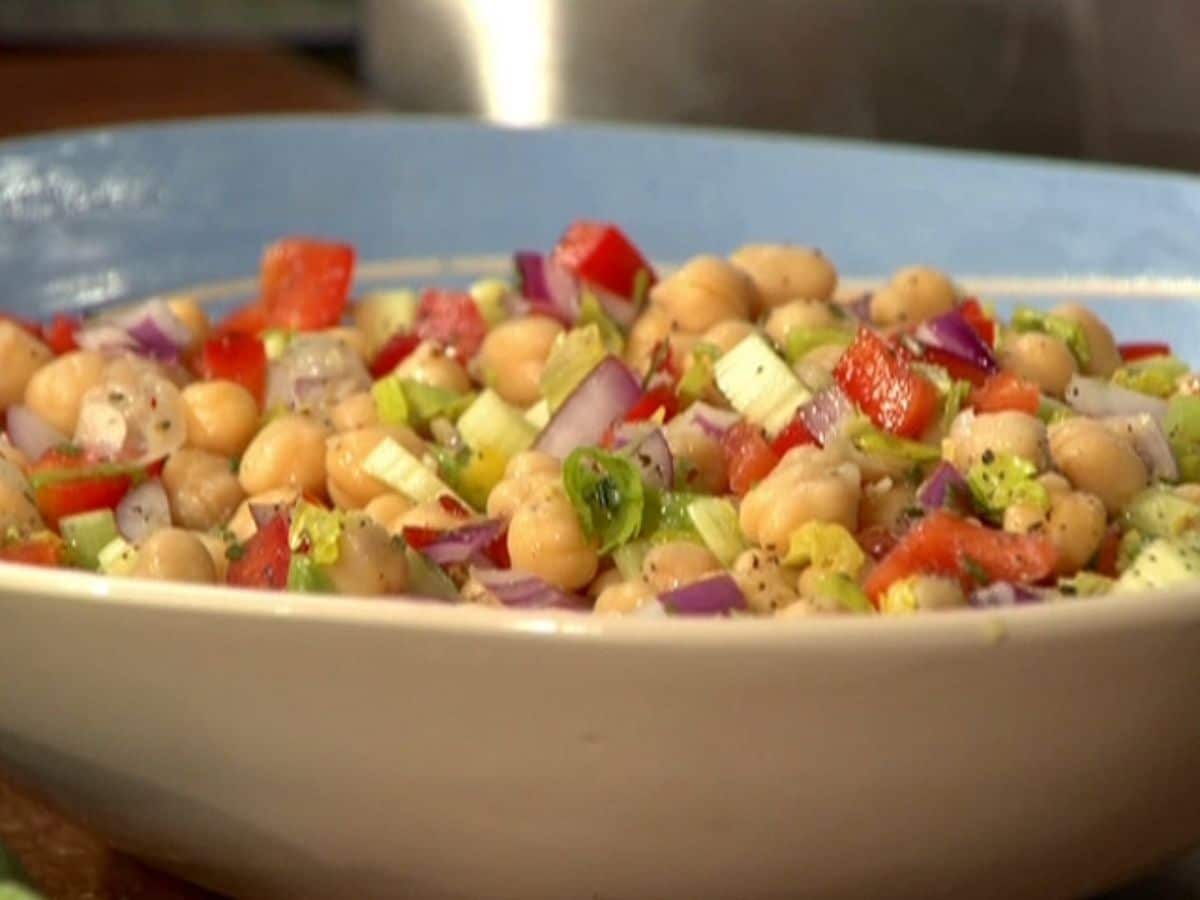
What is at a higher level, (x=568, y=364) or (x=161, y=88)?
(x=568, y=364)

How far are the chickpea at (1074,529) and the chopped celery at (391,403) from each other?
15.0 inches

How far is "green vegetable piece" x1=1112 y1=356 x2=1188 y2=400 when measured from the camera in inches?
43.2

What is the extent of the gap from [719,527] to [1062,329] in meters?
0.32

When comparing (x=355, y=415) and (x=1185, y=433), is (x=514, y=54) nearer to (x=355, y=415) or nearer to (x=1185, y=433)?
(x=355, y=415)

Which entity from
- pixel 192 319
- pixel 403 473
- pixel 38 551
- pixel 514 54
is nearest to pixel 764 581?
pixel 403 473

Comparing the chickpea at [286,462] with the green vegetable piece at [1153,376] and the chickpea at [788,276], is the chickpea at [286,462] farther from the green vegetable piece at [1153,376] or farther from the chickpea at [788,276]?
the green vegetable piece at [1153,376]

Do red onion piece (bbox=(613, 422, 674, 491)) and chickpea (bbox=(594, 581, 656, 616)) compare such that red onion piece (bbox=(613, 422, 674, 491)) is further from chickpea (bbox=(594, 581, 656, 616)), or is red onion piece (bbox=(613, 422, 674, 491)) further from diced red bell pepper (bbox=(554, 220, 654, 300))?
diced red bell pepper (bbox=(554, 220, 654, 300))

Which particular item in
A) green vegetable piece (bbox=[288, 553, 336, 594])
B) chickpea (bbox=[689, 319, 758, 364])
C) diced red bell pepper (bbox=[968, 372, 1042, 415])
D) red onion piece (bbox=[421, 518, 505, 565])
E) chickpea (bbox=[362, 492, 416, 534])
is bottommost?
chickpea (bbox=[362, 492, 416, 534])

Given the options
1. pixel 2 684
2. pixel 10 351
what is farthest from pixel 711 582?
pixel 10 351

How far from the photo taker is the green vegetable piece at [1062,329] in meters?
1.14

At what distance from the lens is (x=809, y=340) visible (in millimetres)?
1111

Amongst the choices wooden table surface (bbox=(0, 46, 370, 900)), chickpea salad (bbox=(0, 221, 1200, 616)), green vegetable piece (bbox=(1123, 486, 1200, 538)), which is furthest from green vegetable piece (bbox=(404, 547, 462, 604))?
wooden table surface (bbox=(0, 46, 370, 900))

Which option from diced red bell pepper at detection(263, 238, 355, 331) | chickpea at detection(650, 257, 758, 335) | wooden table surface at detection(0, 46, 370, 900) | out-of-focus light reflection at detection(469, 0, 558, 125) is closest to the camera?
chickpea at detection(650, 257, 758, 335)

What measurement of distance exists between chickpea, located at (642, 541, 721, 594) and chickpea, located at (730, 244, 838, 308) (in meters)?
0.41
